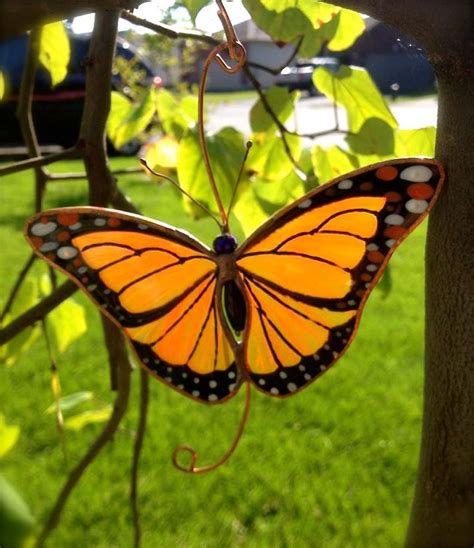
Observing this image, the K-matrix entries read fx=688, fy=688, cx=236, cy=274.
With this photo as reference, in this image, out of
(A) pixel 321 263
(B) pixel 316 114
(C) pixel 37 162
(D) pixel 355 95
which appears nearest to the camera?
(A) pixel 321 263

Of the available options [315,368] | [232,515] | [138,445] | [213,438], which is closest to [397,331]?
[213,438]

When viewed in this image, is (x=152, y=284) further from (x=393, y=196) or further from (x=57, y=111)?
(x=57, y=111)

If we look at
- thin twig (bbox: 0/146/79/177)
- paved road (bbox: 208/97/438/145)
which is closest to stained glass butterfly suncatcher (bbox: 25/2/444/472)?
thin twig (bbox: 0/146/79/177)

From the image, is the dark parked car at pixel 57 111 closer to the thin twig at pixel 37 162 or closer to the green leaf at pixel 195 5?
the thin twig at pixel 37 162

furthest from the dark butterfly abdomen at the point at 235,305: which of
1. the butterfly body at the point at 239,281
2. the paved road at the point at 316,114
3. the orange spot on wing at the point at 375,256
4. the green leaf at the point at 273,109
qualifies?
Answer: the paved road at the point at 316,114

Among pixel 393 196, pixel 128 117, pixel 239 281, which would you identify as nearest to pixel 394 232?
pixel 393 196

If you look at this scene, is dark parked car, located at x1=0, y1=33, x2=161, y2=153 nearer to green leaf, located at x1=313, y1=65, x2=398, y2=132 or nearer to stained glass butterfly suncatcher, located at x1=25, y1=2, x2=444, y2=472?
green leaf, located at x1=313, y1=65, x2=398, y2=132

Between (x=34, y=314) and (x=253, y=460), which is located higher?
(x=34, y=314)

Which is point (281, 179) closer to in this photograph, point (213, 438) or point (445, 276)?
point (445, 276)
